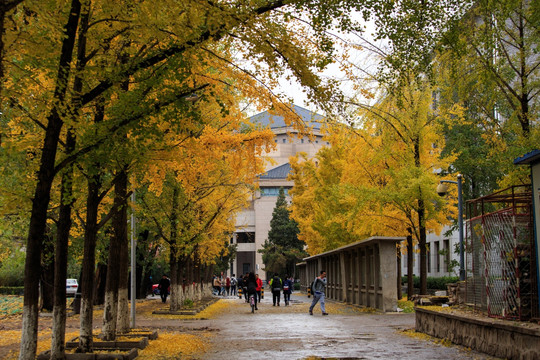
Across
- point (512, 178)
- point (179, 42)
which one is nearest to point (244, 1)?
point (179, 42)

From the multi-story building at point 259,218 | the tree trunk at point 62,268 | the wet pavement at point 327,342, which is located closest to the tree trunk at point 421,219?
the wet pavement at point 327,342

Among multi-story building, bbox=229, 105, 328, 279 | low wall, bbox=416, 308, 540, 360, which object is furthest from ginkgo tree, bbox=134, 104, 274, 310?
multi-story building, bbox=229, 105, 328, 279

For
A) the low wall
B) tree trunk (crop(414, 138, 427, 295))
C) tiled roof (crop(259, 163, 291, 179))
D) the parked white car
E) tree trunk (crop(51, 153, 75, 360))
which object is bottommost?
the parked white car

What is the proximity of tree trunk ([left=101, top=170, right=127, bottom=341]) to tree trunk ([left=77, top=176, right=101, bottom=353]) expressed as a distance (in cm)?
65

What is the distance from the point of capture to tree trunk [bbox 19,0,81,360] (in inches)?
331

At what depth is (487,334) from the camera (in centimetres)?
1186

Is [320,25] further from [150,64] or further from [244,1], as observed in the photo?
[150,64]

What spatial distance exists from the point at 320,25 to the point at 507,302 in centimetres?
660

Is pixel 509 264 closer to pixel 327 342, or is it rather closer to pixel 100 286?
pixel 327 342

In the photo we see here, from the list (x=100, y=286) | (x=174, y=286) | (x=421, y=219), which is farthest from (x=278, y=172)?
(x=421, y=219)

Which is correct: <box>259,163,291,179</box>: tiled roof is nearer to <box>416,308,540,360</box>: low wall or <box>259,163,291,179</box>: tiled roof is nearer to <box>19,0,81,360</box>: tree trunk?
<box>416,308,540,360</box>: low wall

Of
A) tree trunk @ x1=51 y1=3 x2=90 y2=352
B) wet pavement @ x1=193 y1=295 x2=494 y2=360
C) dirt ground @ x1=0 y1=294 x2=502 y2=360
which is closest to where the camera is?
tree trunk @ x1=51 y1=3 x2=90 y2=352

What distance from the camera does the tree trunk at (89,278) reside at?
11.6 meters

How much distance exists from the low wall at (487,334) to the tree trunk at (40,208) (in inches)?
289
